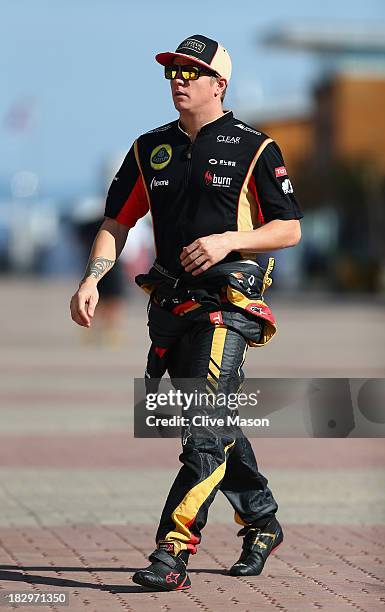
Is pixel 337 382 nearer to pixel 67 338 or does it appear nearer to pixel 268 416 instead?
pixel 268 416

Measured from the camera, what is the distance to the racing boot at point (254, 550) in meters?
6.26

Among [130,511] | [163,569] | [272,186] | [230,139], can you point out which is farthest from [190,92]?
[130,511]

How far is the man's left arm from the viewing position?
579cm

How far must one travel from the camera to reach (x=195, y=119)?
5.97 meters

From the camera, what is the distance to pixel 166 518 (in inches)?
230

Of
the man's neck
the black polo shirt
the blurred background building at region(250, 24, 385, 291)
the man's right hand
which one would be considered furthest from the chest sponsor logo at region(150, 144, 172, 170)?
the blurred background building at region(250, 24, 385, 291)

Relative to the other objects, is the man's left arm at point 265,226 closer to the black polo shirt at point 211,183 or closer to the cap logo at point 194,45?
the black polo shirt at point 211,183

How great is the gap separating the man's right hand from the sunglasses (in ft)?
2.72

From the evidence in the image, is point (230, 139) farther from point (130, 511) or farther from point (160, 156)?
point (130, 511)

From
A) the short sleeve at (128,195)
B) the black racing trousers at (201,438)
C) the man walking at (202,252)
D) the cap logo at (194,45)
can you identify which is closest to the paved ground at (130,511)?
the black racing trousers at (201,438)

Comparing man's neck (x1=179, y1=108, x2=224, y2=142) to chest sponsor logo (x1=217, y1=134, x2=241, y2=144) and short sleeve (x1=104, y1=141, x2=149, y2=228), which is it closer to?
chest sponsor logo (x1=217, y1=134, x2=241, y2=144)

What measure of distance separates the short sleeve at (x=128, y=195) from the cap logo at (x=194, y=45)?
1.46 feet

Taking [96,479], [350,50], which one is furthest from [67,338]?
[350,50]

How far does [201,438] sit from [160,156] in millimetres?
1055
